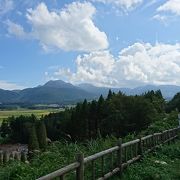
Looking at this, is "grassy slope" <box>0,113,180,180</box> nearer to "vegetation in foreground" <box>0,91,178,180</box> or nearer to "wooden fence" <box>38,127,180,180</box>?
"vegetation in foreground" <box>0,91,178,180</box>

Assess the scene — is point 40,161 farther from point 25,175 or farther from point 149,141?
point 149,141

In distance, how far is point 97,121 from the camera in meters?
93.2

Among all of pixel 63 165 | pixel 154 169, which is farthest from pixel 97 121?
pixel 63 165

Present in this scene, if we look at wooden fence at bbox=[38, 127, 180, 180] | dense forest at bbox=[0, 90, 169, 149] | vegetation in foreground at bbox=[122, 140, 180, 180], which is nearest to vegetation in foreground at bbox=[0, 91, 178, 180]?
dense forest at bbox=[0, 90, 169, 149]

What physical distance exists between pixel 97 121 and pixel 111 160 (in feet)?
270

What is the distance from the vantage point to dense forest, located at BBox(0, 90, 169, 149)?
71225 millimetres

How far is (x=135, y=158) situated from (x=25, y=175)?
15.9 ft

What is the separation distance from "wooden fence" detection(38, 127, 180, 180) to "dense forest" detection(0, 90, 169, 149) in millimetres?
23552

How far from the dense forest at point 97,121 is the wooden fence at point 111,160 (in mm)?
23552

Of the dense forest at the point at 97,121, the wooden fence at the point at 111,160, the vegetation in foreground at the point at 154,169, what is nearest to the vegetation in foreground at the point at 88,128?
the dense forest at the point at 97,121

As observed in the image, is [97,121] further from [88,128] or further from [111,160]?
[111,160]

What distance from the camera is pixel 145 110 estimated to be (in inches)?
2837

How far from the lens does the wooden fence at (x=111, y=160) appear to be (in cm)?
842

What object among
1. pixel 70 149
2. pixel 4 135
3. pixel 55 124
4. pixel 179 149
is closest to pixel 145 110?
pixel 55 124
